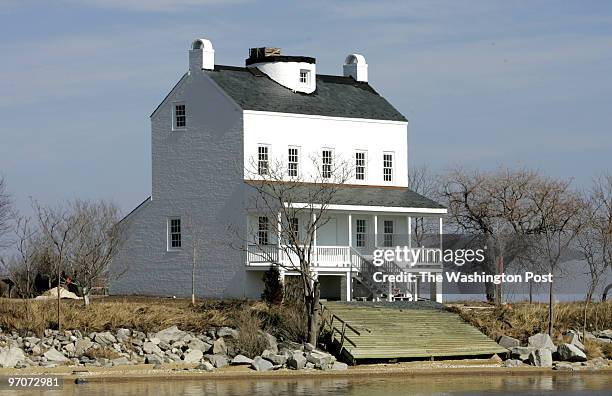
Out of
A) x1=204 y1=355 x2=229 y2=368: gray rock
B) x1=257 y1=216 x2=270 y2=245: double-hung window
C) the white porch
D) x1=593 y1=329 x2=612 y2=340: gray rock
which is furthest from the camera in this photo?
x1=257 y1=216 x2=270 y2=245: double-hung window

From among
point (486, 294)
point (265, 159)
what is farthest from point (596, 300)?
point (265, 159)

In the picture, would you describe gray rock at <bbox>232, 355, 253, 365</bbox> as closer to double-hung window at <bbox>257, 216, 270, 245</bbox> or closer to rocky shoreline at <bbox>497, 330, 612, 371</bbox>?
rocky shoreline at <bbox>497, 330, 612, 371</bbox>

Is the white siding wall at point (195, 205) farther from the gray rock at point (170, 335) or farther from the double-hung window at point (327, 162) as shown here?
the gray rock at point (170, 335)

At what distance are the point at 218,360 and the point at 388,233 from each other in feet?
44.3

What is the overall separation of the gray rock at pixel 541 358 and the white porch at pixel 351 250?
24.3 ft

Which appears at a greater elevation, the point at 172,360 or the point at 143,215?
the point at 143,215

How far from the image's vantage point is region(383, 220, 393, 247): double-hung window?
54.8 meters

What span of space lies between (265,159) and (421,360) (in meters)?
11.6

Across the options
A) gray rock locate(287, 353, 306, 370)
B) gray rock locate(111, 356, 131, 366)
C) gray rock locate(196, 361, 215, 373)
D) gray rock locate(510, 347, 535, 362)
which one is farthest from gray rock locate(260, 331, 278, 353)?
gray rock locate(510, 347, 535, 362)

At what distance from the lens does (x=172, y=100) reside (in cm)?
5450

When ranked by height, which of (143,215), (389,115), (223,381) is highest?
(389,115)

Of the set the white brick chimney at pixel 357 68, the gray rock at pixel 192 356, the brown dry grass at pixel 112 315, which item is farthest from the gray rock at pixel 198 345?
the white brick chimney at pixel 357 68

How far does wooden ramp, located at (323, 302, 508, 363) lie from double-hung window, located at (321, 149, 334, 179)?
7251 millimetres

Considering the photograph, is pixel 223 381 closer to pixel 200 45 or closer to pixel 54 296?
pixel 54 296
